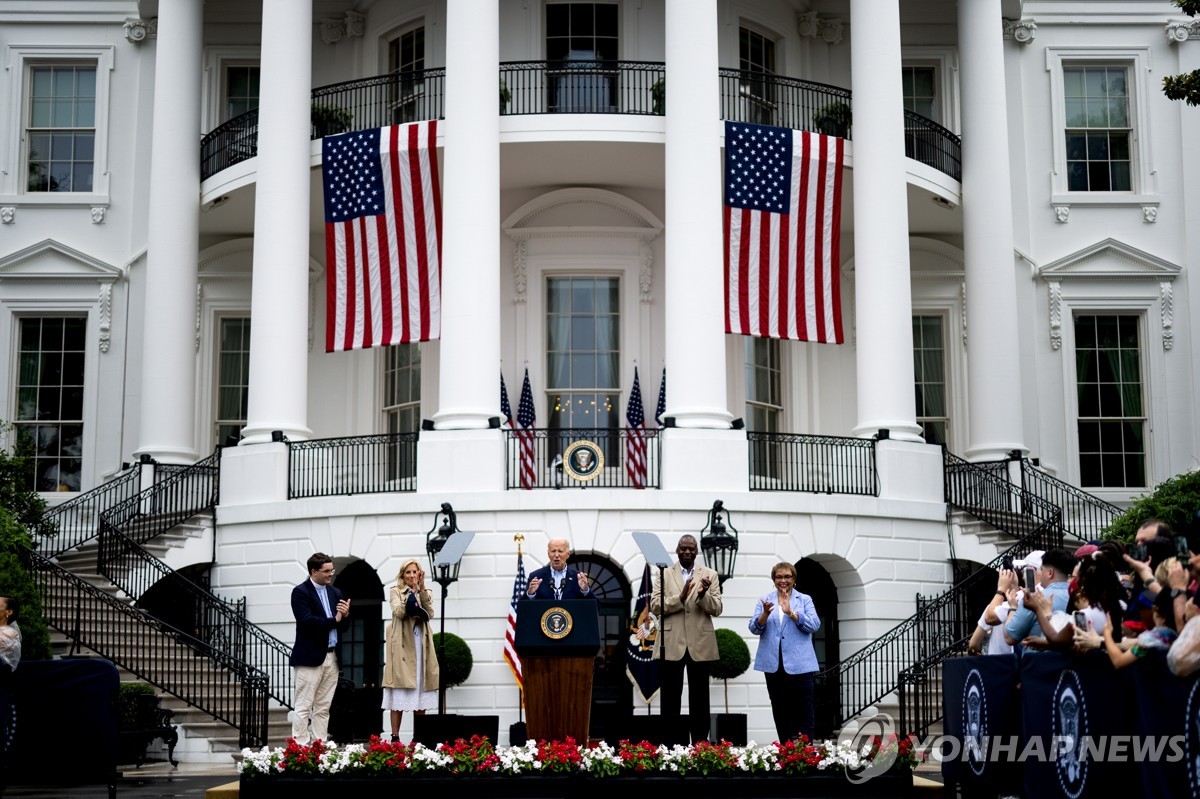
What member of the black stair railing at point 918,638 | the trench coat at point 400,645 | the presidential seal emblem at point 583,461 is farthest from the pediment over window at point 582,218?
the trench coat at point 400,645

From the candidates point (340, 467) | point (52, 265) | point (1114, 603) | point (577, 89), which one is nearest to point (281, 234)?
point (340, 467)

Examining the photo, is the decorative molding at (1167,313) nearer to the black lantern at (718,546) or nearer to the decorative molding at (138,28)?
the black lantern at (718,546)

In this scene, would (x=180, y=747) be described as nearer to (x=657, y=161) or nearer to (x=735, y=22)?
(x=657, y=161)

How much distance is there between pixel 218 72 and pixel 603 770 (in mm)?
20020

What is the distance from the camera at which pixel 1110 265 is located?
28703 mm

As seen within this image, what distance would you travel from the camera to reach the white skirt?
1692 cm

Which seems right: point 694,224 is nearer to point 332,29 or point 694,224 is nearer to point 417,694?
point 417,694

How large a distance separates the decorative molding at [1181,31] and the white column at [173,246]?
17268 mm

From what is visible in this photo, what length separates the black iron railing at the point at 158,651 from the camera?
1919 centimetres

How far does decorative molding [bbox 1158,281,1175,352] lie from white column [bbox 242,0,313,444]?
15179mm

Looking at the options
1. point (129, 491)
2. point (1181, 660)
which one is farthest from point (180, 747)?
point (1181, 660)

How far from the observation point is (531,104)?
25844mm

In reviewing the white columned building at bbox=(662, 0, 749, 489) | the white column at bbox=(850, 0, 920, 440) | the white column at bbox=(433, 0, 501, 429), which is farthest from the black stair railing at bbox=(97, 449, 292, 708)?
the white column at bbox=(850, 0, 920, 440)

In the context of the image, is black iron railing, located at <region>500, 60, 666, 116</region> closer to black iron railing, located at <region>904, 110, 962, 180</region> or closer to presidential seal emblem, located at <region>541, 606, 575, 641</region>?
black iron railing, located at <region>904, 110, 962, 180</region>
